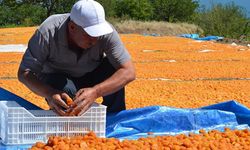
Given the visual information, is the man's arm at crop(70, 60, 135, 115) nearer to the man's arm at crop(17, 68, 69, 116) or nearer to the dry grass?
the man's arm at crop(17, 68, 69, 116)

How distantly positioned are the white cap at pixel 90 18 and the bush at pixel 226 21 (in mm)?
19123

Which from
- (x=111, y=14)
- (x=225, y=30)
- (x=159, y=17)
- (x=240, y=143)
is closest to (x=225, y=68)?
(x=240, y=143)

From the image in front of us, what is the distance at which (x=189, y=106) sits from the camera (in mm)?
5613

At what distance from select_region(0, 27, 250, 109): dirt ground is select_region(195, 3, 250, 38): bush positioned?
33.8 ft

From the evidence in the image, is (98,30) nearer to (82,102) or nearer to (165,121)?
(82,102)

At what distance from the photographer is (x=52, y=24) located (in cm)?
372

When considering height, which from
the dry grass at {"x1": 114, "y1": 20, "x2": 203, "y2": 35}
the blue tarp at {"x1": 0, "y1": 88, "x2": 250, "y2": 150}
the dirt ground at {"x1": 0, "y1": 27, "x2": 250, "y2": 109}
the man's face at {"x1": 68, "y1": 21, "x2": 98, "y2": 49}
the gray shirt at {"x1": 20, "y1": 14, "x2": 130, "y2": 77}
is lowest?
the dry grass at {"x1": 114, "y1": 20, "x2": 203, "y2": 35}

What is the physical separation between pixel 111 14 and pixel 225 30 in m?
16.3

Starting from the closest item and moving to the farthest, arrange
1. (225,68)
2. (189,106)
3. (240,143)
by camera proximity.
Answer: (240,143) < (189,106) < (225,68)

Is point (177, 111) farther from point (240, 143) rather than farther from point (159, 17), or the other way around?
point (159, 17)

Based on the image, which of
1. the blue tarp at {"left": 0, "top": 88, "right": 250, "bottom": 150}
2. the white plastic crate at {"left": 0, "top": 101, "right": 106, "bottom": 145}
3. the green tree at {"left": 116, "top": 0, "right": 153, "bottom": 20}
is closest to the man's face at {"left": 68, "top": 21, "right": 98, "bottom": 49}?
the white plastic crate at {"left": 0, "top": 101, "right": 106, "bottom": 145}

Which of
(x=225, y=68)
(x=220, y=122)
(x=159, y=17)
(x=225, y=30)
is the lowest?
(x=159, y=17)

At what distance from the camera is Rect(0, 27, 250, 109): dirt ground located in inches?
239

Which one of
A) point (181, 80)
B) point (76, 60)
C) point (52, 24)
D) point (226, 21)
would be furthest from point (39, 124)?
point (226, 21)
